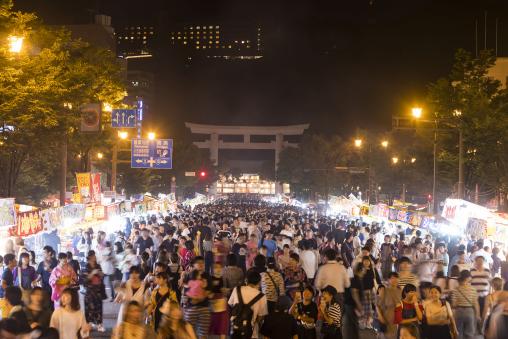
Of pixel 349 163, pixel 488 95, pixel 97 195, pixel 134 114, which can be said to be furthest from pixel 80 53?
pixel 349 163

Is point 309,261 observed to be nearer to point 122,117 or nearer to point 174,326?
point 174,326

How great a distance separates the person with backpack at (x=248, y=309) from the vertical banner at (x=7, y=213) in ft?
21.6

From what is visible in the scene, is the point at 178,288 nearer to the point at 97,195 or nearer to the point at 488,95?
the point at 97,195

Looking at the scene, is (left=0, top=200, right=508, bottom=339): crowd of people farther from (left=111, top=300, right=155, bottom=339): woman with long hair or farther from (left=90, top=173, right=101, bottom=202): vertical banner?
(left=90, top=173, right=101, bottom=202): vertical banner

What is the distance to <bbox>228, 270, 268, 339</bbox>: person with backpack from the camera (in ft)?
28.3

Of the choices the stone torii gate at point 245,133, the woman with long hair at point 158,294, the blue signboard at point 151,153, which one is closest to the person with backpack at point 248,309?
the woman with long hair at point 158,294

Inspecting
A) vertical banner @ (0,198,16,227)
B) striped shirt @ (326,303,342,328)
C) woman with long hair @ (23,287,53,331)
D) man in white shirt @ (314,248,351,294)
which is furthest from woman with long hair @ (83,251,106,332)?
striped shirt @ (326,303,342,328)

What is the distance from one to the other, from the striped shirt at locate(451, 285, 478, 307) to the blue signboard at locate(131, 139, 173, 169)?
27.4 metres

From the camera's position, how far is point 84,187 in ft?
79.0

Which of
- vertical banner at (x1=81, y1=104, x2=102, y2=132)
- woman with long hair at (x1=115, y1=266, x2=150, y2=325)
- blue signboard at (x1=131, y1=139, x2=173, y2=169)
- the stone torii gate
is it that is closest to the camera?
woman with long hair at (x1=115, y1=266, x2=150, y2=325)

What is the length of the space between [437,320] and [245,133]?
426 feet

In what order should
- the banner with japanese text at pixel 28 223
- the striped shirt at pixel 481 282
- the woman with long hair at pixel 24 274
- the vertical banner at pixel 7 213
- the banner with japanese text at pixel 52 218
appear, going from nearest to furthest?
the striped shirt at pixel 481 282 < the woman with long hair at pixel 24 274 < the vertical banner at pixel 7 213 < the banner with japanese text at pixel 28 223 < the banner with japanese text at pixel 52 218

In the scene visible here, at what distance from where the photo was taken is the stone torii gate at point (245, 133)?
13688cm

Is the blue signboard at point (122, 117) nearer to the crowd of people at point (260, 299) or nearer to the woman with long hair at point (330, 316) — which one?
the crowd of people at point (260, 299)
